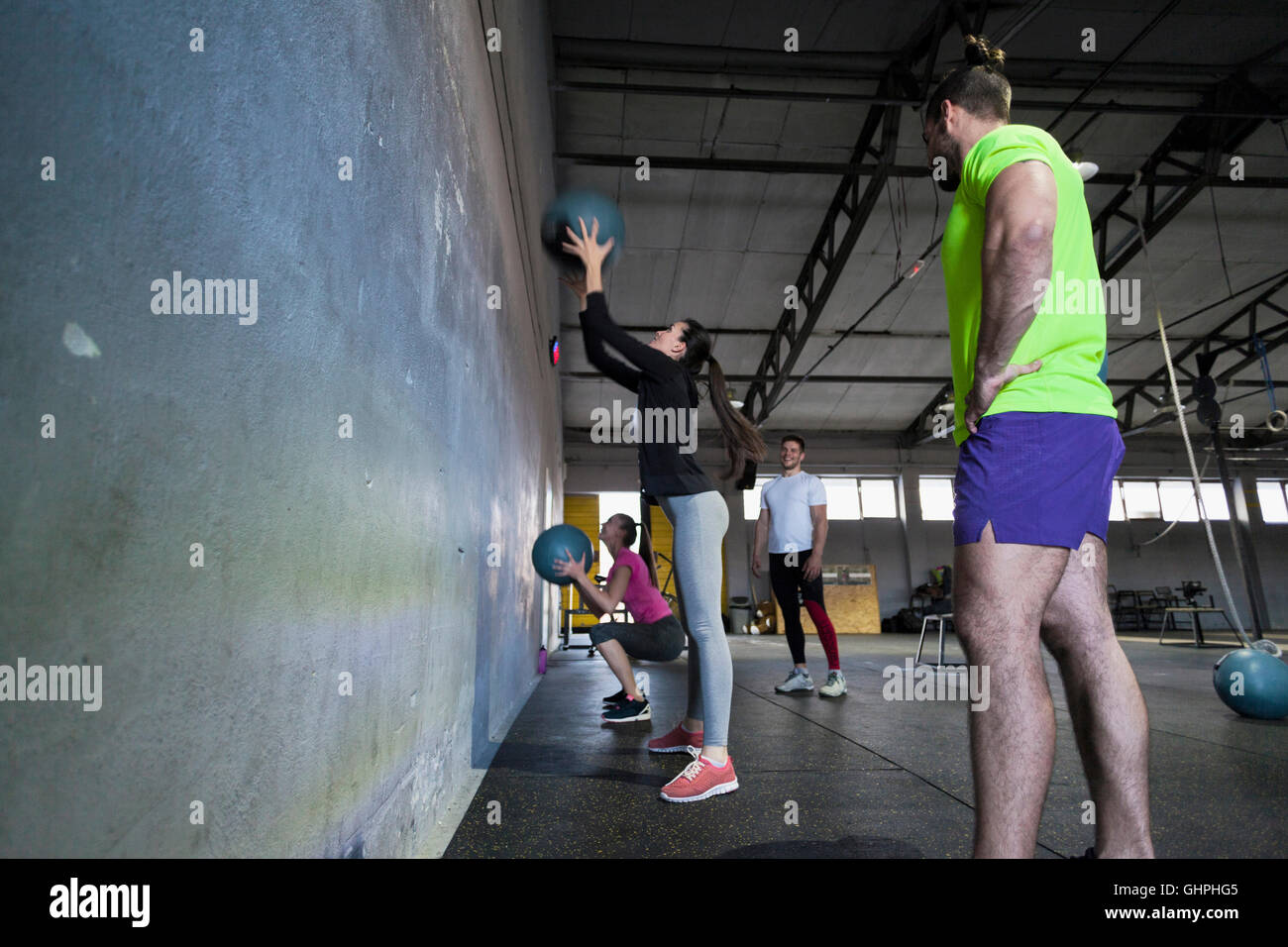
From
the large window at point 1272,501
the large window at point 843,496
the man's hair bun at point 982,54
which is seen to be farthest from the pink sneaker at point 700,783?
the large window at point 1272,501

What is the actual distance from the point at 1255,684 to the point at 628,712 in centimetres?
258

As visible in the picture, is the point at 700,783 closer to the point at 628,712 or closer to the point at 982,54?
the point at 628,712

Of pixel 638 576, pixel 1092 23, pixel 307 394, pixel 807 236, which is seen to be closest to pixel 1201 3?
pixel 1092 23

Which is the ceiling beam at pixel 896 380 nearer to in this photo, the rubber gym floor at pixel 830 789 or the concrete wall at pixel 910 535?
the concrete wall at pixel 910 535

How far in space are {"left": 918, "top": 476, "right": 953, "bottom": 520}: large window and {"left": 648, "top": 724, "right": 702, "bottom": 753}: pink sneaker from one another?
560 inches

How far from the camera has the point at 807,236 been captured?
9031 millimetres

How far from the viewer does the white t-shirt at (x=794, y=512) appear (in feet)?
12.4

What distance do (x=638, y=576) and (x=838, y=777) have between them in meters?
1.35

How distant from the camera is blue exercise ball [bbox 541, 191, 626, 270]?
223cm

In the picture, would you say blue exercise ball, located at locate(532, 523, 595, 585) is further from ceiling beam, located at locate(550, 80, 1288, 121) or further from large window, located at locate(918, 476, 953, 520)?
large window, located at locate(918, 476, 953, 520)

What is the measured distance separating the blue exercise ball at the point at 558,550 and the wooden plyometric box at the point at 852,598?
11.9 meters


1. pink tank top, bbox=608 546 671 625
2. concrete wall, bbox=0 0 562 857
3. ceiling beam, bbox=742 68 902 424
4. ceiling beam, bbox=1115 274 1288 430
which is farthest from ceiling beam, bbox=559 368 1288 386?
concrete wall, bbox=0 0 562 857
